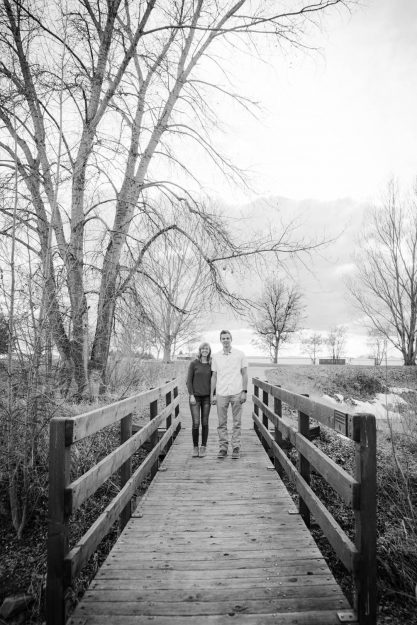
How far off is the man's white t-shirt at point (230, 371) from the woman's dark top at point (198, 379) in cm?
25

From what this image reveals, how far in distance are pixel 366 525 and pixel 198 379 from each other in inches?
170

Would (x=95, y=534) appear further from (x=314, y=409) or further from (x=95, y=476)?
(x=314, y=409)

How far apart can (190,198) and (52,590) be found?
9.57m

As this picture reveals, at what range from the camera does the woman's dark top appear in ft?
22.6

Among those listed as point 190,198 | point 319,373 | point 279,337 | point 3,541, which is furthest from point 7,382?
point 279,337

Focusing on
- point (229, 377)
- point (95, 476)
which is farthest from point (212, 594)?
point (229, 377)

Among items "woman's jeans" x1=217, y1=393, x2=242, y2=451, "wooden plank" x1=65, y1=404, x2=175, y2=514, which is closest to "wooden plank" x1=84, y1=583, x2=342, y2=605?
"wooden plank" x1=65, y1=404, x2=175, y2=514

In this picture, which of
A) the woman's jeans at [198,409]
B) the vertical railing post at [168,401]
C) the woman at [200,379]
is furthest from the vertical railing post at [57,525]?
the vertical railing post at [168,401]

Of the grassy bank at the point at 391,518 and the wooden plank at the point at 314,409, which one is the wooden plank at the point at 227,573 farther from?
the wooden plank at the point at 314,409

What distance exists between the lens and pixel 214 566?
3463 millimetres

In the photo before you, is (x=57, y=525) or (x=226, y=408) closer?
(x=57, y=525)

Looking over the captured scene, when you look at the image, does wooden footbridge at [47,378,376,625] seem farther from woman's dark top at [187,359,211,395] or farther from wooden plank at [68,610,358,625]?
woman's dark top at [187,359,211,395]

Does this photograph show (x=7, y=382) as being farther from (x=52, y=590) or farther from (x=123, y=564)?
(x=52, y=590)

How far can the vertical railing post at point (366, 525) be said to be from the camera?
2.69 m
